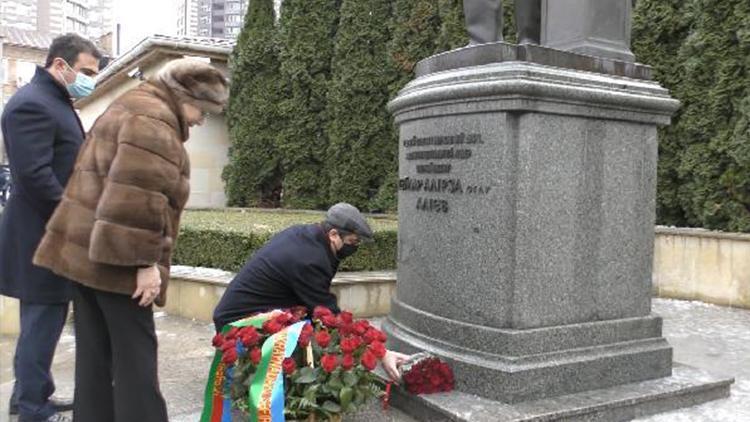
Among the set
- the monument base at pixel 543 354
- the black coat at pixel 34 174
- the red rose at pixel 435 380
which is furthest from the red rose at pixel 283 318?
the black coat at pixel 34 174

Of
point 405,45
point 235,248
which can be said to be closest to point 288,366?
point 235,248

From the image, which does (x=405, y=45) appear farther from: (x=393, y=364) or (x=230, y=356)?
(x=230, y=356)

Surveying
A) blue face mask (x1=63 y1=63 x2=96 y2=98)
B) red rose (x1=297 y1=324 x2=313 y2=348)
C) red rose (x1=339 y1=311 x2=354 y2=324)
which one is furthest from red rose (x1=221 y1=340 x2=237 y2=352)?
blue face mask (x1=63 y1=63 x2=96 y2=98)

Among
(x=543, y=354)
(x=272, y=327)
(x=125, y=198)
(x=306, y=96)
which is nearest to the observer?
(x=125, y=198)

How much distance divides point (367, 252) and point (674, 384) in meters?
3.60

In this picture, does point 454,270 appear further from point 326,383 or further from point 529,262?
point 326,383

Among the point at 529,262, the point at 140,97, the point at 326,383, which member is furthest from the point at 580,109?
the point at 140,97

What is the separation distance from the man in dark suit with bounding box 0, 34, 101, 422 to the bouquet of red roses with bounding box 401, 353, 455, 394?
182cm

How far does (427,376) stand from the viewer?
3.70 metres

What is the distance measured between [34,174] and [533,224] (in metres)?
2.60

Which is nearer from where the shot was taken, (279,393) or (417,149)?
(279,393)

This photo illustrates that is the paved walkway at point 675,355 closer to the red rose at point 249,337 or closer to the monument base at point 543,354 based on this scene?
the monument base at point 543,354

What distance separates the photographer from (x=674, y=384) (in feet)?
13.3

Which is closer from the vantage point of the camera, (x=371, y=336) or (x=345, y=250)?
(x=371, y=336)
